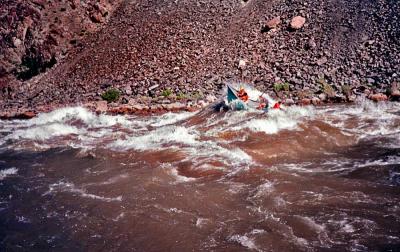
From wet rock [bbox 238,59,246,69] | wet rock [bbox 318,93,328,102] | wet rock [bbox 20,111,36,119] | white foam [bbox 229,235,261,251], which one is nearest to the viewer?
white foam [bbox 229,235,261,251]

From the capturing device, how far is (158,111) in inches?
654

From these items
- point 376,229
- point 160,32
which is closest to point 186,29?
point 160,32

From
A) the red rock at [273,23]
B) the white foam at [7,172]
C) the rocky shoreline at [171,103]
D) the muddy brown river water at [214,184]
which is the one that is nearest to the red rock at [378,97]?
the rocky shoreline at [171,103]

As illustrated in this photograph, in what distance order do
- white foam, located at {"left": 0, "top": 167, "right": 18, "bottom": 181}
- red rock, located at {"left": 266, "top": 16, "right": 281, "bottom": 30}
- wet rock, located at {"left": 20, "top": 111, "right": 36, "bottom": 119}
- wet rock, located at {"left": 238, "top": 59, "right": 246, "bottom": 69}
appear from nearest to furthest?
white foam, located at {"left": 0, "top": 167, "right": 18, "bottom": 181} < wet rock, located at {"left": 20, "top": 111, "right": 36, "bottom": 119} < wet rock, located at {"left": 238, "top": 59, "right": 246, "bottom": 69} < red rock, located at {"left": 266, "top": 16, "right": 281, "bottom": 30}

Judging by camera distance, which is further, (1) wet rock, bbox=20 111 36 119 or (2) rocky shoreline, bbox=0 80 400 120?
(1) wet rock, bbox=20 111 36 119

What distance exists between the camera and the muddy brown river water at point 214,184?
6629 millimetres

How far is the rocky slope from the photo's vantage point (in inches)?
642

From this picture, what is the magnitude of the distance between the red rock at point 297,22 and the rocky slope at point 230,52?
5 centimetres

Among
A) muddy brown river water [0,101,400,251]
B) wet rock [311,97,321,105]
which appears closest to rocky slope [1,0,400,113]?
wet rock [311,97,321,105]

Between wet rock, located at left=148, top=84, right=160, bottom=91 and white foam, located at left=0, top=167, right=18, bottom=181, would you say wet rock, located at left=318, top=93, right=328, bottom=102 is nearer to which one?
wet rock, located at left=148, top=84, right=160, bottom=91

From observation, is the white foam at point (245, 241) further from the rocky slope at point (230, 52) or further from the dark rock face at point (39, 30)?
the dark rock face at point (39, 30)

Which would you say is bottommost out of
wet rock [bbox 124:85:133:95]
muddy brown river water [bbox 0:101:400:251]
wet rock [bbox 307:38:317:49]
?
muddy brown river water [bbox 0:101:400:251]

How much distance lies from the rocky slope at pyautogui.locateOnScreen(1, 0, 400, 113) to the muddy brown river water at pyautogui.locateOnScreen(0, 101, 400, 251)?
2575 millimetres

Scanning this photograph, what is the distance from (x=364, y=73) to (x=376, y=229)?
10.8 meters
